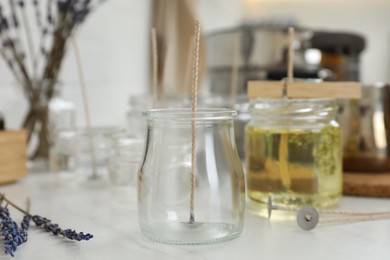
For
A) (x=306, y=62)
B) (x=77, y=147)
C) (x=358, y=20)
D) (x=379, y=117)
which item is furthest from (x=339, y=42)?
(x=358, y=20)

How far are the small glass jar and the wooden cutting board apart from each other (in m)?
0.11

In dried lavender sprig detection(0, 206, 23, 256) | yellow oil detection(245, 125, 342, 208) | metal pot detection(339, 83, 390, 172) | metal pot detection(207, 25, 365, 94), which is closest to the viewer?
dried lavender sprig detection(0, 206, 23, 256)

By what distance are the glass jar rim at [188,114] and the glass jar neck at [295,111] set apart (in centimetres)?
12

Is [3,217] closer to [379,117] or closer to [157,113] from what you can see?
[157,113]

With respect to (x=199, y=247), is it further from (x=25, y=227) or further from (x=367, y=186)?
(x=367, y=186)

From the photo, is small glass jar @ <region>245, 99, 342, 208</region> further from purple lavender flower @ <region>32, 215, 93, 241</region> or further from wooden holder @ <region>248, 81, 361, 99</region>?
purple lavender flower @ <region>32, 215, 93, 241</region>

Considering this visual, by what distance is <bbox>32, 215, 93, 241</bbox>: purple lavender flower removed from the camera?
0.52 metres

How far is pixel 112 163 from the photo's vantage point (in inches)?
32.6

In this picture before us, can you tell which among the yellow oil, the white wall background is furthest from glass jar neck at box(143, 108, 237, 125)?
the white wall background

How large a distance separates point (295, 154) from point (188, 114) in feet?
0.57

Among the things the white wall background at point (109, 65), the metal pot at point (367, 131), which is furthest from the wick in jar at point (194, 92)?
the white wall background at point (109, 65)

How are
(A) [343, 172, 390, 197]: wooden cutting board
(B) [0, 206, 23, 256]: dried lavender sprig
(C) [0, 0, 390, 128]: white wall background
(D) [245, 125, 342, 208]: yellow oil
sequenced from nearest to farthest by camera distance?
(B) [0, 206, 23, 256]: dried lavender sprig
(D) [245, 125, 342, 208]: yellow oil
(A) [343, 172, 390, 197]: wooden cutting board
(C) [0, 0, 390, 128]: white wall background

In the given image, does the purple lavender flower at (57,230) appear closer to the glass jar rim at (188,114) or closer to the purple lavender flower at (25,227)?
the purple lavender flower at (25,227)

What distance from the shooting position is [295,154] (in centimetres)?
68
